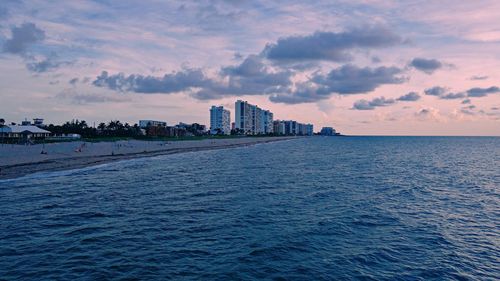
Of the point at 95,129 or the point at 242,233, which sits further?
the point at 95,129

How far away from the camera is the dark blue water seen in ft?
46.8

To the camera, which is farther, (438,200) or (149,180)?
(149,180)

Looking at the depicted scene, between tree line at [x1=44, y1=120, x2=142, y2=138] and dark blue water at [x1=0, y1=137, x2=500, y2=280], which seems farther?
tree line at [x1=44, y1=120, x2=142, y2=138]

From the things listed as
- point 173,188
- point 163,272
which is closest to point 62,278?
point 163,272

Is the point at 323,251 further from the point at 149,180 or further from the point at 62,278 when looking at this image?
the point at 149,180

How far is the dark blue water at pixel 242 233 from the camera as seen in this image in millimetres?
14266

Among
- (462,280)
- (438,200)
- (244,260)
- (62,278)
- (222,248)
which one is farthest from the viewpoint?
(438,200)

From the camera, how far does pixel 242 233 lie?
19.1 meters

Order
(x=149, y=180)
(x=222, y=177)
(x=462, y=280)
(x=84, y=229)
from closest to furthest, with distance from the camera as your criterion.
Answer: (x=462, y=280) < (x=84, y=229) < (x=149, y=180) < (x=222, y=177)

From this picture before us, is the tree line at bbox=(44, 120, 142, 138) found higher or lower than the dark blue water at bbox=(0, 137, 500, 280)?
higher

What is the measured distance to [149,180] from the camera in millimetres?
39375

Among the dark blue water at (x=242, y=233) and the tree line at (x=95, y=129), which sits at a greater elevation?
the tree line at (x=95, y=129)

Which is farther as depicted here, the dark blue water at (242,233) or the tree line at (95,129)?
the tree line at (95,129)

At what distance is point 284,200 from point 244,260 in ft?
46.2
